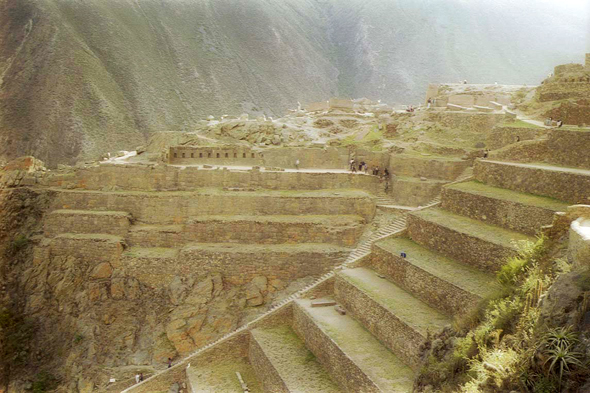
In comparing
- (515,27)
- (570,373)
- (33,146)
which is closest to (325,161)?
(570,373)

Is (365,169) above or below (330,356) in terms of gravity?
above

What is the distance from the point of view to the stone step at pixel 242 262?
18.4 m

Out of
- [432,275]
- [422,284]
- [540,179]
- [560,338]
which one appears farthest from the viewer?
[540,179]

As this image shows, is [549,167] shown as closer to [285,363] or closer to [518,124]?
[518,124]

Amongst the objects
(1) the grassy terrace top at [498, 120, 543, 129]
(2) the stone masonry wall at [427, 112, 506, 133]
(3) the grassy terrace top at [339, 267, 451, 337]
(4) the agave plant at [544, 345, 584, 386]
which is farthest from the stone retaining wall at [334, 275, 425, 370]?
(2) the stone masonry wall at [427, 112, 506, 133]

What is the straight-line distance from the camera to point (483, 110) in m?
24.2

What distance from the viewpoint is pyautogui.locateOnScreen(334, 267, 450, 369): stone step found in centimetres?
1146

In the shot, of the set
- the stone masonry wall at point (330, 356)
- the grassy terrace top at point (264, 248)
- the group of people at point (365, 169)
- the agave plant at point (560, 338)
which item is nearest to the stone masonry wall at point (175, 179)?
the group of people at point (365, 169)

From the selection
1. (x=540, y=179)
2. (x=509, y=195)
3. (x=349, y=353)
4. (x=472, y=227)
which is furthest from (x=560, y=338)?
(x=540, y=179)

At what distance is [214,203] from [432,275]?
10460 millimetres

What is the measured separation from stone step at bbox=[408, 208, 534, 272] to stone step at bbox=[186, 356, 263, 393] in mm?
6369

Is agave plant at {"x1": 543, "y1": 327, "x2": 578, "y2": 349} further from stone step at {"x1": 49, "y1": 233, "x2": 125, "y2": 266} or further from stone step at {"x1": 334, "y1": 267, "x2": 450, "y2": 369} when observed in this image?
stone step at {"x1": 49, "y1": 233, "x2": 125, "y2": 266}

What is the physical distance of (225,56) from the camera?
58.9m

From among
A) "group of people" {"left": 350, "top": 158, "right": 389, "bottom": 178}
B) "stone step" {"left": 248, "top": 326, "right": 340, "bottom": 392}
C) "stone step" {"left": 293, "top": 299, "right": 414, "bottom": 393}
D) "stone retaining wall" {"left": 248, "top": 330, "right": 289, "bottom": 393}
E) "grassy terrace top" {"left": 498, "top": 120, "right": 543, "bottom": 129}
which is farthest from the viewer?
"group of people" {"left": 350, "top": 158, "right": 389, "bottom": 178}
